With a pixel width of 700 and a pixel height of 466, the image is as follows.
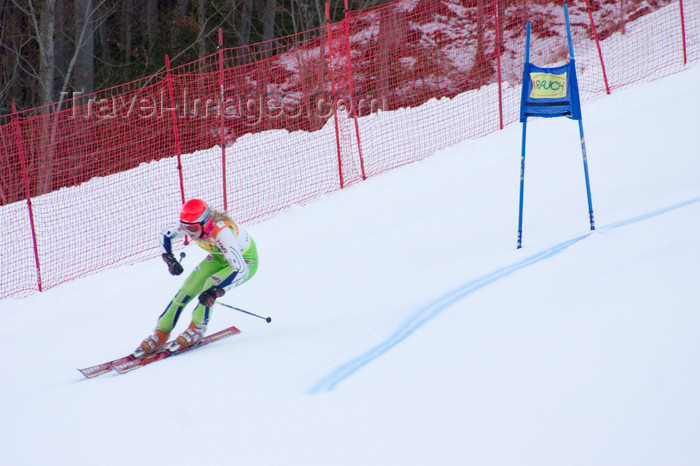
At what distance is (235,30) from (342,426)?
21.7 metres

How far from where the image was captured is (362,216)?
9.67 meters

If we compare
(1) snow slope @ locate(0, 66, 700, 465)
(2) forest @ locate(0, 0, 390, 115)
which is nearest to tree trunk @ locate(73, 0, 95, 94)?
(2) forest @ locate(0, 0, 390, 115)

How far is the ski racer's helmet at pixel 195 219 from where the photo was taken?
5.81m

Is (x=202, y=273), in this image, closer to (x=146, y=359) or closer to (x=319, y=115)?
(x=146, y=359)

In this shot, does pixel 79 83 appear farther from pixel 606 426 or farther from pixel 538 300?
pixel 606 426

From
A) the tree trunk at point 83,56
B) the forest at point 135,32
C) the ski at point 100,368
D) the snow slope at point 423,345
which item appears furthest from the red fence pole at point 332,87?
the tree trunk at point 83,56

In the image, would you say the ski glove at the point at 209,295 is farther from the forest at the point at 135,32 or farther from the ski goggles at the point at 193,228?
the forest at the point at 135,32

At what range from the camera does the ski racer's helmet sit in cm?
581

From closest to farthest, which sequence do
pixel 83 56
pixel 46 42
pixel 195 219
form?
pixel 195 219
pixel 46 42
pixel 83 56

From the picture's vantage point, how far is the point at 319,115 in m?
13.2

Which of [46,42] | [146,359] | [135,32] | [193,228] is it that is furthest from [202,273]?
[135,32]

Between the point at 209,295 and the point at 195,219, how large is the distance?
0.67 meters

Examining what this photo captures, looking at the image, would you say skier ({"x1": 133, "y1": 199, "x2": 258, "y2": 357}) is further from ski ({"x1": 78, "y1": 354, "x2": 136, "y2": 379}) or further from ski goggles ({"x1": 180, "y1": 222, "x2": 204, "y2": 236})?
ski ({"x1": 78, "y1": 354, "x2": 136, "y2": 379})

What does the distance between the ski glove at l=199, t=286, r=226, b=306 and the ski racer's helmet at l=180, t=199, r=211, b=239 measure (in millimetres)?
523
